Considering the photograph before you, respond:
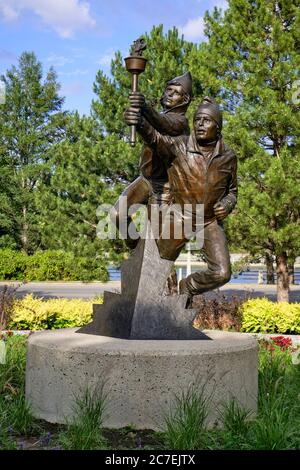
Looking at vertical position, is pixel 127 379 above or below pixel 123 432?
above

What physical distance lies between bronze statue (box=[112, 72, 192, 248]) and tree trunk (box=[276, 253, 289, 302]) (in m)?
8.03

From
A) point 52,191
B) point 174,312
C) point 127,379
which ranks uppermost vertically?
point 52,191

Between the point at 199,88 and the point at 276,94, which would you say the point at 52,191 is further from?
the point at 276,94

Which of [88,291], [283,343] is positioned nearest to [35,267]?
[88,291]

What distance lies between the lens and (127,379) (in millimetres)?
4652

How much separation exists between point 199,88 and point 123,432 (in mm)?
11707

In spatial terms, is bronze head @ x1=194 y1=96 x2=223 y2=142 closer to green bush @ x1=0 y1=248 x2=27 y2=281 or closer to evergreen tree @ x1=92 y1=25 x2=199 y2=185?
evergreen tree @ x1=92 y1=25 x2=199 y2=185

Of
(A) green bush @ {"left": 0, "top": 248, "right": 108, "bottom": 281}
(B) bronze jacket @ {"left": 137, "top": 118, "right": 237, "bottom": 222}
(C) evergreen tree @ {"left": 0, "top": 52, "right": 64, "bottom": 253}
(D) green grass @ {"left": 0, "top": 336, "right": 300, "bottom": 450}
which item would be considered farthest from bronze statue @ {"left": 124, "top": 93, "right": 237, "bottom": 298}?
(C) evergreen tree @ {"left": 0, "top": 52, "right": 64, "bottom": 253}

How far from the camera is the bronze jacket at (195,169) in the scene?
5.81 metres

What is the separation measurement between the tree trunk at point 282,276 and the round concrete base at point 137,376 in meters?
8.95

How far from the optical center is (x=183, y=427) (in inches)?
167

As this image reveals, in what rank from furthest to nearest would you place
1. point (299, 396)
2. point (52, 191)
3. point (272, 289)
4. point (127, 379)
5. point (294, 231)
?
1. point (272, 289)
2. point (52, 191)
3. point (294, 231)
4. point (299, 396)
5. point (127, 379)

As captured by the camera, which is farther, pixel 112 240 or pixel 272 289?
pixel 272 289

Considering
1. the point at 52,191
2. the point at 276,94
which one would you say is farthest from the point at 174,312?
the point at 52,191
